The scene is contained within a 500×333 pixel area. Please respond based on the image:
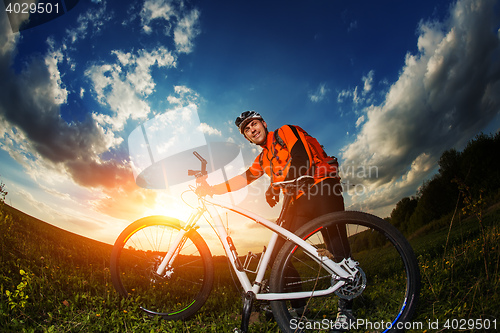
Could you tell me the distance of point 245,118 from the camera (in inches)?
149

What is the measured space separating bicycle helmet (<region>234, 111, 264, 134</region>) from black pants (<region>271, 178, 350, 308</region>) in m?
1.41

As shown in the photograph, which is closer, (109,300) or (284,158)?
(284,158)

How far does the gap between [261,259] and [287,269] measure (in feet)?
1.13

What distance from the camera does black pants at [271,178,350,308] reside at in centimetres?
285

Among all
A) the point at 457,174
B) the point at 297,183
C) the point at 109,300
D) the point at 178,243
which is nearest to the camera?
the point at 297,183

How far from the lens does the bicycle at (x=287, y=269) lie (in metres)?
2.62

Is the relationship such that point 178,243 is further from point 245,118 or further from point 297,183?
point 245,118

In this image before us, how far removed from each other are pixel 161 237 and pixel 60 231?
5.74m

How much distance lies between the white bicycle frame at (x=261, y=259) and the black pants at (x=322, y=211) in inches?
7.8

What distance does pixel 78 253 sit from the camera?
5.61 metres

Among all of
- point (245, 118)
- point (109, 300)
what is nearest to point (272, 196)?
point (245, 118)

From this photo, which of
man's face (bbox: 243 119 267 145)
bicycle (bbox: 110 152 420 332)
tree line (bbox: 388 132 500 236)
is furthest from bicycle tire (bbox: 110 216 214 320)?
tree line (bbox: 388 132 500 236)

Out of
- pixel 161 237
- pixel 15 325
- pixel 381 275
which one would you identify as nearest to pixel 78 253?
pixel 15 325

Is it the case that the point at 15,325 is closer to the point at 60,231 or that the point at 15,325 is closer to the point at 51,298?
the point at 51,298
